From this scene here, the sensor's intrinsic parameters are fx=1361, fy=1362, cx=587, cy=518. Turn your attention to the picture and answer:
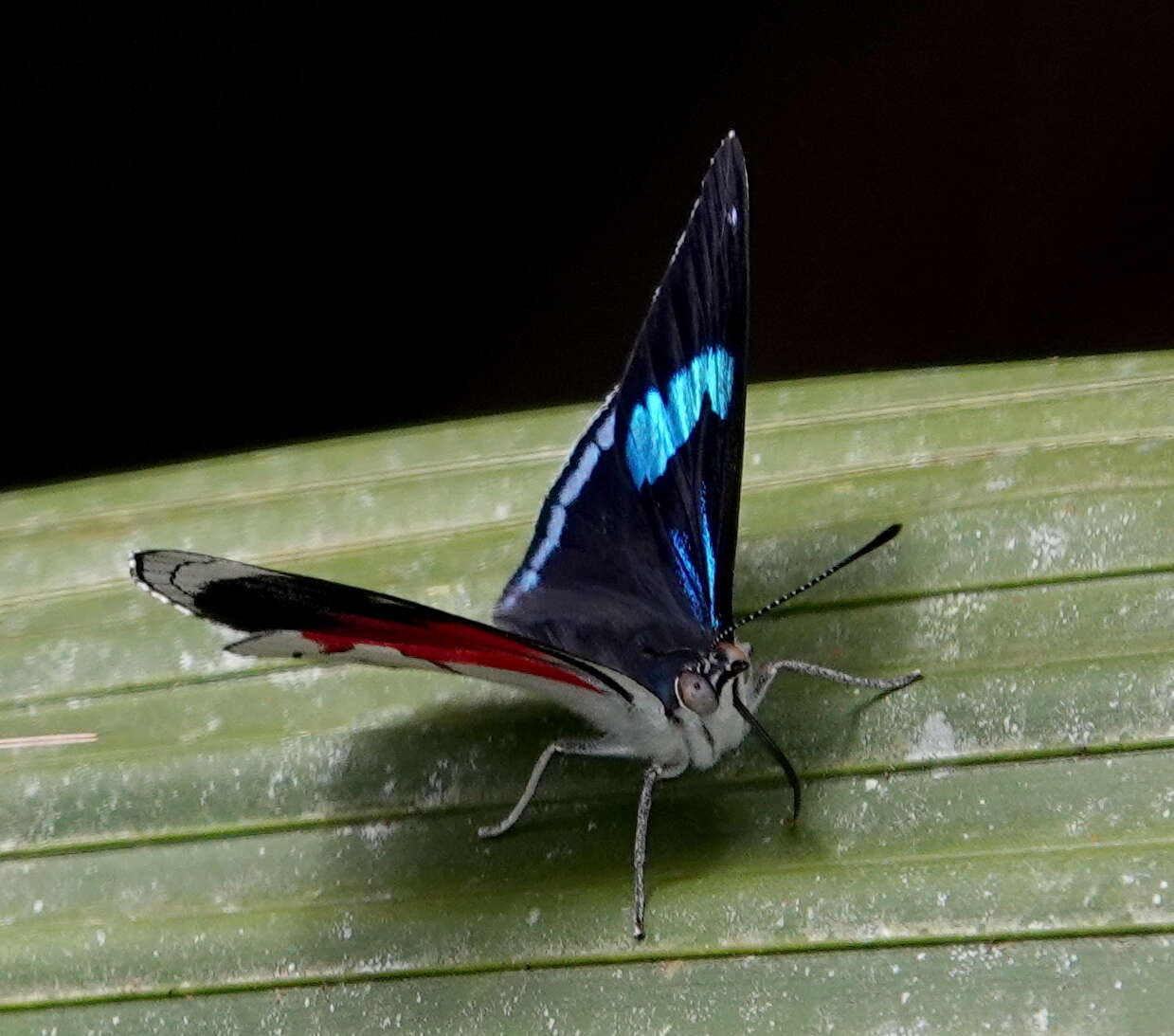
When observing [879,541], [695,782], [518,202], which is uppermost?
[879,541]

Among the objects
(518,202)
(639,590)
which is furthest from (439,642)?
(518,202)

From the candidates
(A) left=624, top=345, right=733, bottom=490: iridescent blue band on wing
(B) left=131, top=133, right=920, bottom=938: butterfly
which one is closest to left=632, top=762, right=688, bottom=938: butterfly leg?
(B) left=131, top=133, right=920, bottom=938: butterfly

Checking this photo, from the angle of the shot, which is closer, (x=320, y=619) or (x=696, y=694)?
(x=320, y=619)

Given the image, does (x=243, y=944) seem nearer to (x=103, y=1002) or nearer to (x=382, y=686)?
(x=103, y=1002)

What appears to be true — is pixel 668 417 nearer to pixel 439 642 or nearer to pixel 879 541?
pixel 879 541

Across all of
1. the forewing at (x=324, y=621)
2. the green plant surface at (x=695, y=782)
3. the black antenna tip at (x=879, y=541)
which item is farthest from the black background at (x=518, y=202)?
the forewing at (x=324, y=621)

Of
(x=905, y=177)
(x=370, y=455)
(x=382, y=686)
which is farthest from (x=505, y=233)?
(x=382, y=686)

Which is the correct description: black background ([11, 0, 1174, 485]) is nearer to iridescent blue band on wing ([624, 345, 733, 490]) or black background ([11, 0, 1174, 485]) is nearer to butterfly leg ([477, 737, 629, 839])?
iridescent blue band on wing ([624, 345, 733, 490])
